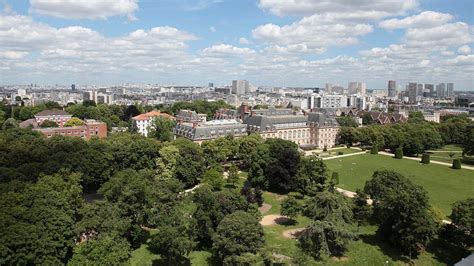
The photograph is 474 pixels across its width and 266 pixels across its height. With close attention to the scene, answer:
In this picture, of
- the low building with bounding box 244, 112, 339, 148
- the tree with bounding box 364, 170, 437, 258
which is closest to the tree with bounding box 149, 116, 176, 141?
the low building with bounding box 244, 112, 339, 148

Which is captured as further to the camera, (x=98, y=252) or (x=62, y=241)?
(x=62, y=241)

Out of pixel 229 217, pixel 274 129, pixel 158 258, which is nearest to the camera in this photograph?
pixel 229 217

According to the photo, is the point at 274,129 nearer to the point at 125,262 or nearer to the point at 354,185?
the point at 354,185

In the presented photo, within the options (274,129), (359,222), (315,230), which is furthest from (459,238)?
(274,129)

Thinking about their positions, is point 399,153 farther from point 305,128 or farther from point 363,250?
point 363,250

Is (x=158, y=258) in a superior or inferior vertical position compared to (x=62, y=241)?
inferior

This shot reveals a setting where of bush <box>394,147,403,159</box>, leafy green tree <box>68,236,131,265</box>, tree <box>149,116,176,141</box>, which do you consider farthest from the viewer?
tree <box>149,116,176,141</box>

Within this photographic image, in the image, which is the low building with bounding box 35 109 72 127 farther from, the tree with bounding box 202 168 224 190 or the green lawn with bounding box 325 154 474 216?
the green lawn with bounding box 325 154 474 216
